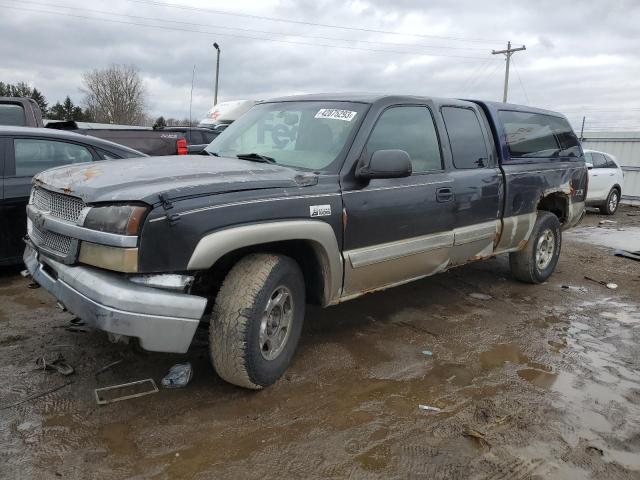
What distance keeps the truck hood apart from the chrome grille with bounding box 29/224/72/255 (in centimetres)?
27

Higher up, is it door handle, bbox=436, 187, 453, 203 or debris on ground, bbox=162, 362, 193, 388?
door handle, bbox=436, 187, 453, 203

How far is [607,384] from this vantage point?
12.1 feet

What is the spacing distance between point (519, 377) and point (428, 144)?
197cm

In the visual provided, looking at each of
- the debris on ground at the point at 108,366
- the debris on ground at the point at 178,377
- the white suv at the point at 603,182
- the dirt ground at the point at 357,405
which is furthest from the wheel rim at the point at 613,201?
the debris on ground at the point at 108,366

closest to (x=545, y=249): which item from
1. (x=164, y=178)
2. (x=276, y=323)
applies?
(x=276, y=323)

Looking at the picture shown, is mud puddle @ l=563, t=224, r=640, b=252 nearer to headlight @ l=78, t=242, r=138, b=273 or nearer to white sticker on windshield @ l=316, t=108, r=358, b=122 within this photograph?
white sticker on windshield @ l=316, t=108, r=358, b=122

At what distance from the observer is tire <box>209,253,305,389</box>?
9.89 feet

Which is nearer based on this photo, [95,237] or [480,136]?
[95,237]

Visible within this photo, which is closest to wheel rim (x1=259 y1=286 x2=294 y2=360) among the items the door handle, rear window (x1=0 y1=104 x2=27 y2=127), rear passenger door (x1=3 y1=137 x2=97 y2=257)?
the door handle

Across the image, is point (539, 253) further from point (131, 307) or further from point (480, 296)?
point (131, 307)

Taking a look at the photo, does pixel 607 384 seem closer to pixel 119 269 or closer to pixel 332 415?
pixel 332 415

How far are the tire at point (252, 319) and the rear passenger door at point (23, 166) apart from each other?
291cm

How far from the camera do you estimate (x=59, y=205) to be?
3.13 metres

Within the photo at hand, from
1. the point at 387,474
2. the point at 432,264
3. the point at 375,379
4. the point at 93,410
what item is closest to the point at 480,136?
the point at 432,264
